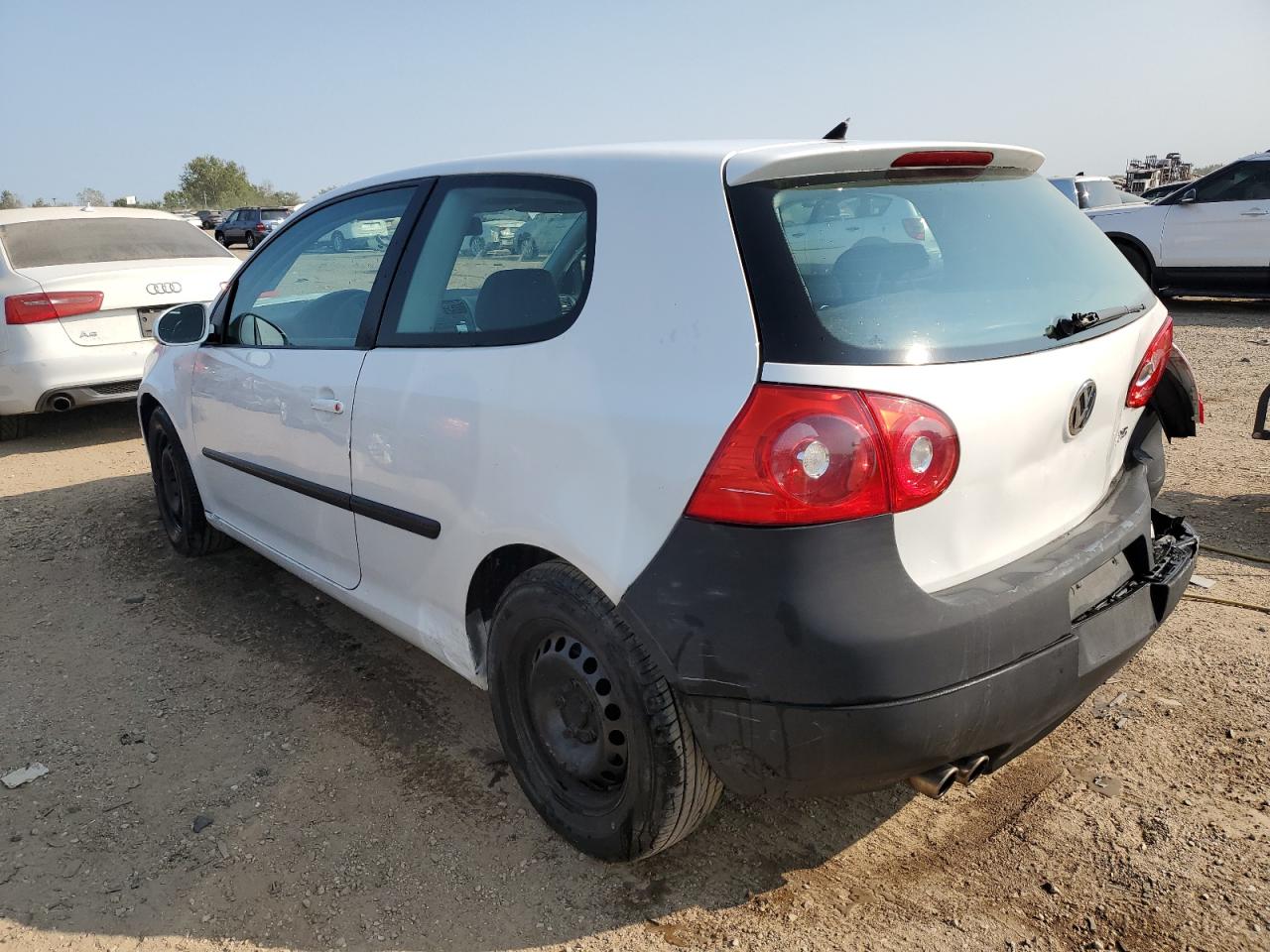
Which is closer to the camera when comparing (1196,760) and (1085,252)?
(1085,252)

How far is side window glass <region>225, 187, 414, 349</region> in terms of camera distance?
311cm

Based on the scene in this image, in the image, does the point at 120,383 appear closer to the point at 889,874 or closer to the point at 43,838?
the point at 43,838

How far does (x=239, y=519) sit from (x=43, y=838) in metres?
1.56

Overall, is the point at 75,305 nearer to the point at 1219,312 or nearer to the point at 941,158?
the point at 941,158

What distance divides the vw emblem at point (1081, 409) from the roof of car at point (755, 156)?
0.65 meters

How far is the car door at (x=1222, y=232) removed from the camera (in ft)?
35.8

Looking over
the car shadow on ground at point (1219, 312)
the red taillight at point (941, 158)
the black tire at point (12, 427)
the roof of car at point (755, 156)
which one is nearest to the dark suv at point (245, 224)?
the black tire at point (12, 427)

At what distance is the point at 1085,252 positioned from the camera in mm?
2559

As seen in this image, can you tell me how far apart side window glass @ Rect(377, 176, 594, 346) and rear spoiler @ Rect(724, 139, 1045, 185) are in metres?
0.42

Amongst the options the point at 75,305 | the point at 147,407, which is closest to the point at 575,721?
the point at 147,407

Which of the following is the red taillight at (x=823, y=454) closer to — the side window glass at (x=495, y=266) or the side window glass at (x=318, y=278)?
the side window glass at (x=495, y=266)

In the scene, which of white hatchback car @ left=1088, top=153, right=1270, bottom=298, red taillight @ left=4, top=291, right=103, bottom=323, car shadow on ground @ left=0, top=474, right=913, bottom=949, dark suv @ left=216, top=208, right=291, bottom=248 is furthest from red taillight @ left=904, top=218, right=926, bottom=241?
dark suv @ left=216, top=208, right=291, bottom=248

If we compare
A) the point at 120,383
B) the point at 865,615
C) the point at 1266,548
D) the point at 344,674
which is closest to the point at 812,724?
the point at 865,615

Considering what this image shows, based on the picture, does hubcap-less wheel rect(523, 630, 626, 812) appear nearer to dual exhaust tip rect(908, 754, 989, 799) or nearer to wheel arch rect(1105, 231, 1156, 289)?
dual exhaust tip rect(908, 754, 989, 799)
